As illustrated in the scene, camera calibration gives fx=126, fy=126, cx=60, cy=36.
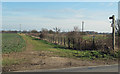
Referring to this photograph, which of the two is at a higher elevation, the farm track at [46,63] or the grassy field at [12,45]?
the grassy field at [12,45]

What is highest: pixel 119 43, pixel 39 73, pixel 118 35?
pixel 118 35

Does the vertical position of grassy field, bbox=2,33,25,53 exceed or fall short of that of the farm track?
it exceeds it

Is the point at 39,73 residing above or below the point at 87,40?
below

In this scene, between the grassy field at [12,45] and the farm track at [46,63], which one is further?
the grassy field at [12,45]

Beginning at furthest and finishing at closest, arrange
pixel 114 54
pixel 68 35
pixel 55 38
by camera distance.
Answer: pixel 55 38 < pixel 68 35 < pixel 114 54

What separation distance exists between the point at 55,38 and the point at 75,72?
2052cm

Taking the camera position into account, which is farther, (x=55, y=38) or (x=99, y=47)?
(x=55, y=38)

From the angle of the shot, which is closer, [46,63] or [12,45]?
[46,63]

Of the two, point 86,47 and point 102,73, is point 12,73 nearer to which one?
point 102,73

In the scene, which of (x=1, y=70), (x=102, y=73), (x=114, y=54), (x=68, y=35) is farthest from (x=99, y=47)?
(x=1, y=70)

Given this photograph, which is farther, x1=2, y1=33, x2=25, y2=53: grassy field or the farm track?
x1=2, y1=33, x2=25, y2=53: grassy field

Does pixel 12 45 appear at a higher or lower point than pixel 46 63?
higher

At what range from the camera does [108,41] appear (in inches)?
486

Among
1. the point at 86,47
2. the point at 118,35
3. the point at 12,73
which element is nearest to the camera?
the point at 12,73
